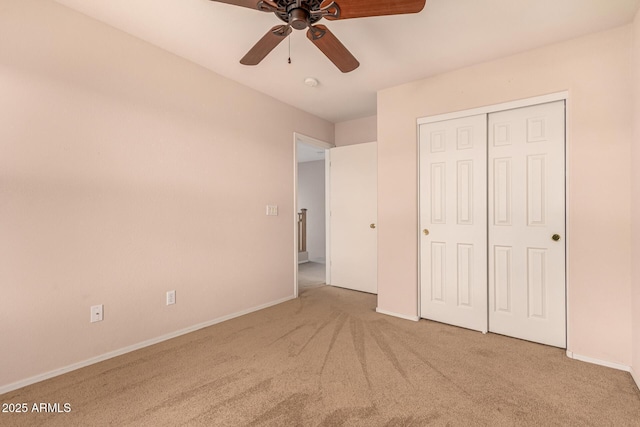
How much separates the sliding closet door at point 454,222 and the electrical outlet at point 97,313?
109 inches

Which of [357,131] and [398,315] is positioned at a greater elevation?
[357,131]

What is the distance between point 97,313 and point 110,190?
0.90m

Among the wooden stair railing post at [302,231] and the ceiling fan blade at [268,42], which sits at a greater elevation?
the ceiling fan blade at [268,42]

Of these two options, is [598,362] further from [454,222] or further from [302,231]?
[302,231]

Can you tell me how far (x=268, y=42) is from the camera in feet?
5.74

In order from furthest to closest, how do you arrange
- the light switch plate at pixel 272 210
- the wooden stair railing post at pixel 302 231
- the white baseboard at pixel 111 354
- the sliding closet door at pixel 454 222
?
the wooden stair railing post at pixel 302 231
the light switch plate at pixel 272 210
the sliding closet door at pixel 454 222
the white baseboard at pixel 111 354

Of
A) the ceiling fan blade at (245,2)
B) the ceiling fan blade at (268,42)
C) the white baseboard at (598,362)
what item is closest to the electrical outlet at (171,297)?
the ceiling fan blade at (268,42)

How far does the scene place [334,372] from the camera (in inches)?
78.7

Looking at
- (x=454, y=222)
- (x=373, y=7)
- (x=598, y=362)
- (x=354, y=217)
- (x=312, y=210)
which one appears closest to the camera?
(x=373, y=7)

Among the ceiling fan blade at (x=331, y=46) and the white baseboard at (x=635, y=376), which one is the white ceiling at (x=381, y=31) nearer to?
the ceiling fan blade at (x=331, y=46)

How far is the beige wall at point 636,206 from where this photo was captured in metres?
1.89

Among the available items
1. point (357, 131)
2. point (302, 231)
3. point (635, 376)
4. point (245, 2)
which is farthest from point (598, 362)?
point (302, 231)

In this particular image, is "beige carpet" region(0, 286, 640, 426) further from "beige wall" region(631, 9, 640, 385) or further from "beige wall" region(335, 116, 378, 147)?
"beige wall" region(335, 116, 378, 147)

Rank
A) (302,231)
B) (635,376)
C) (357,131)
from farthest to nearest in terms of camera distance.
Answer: (302,231)
(357,131)
(635,376)
